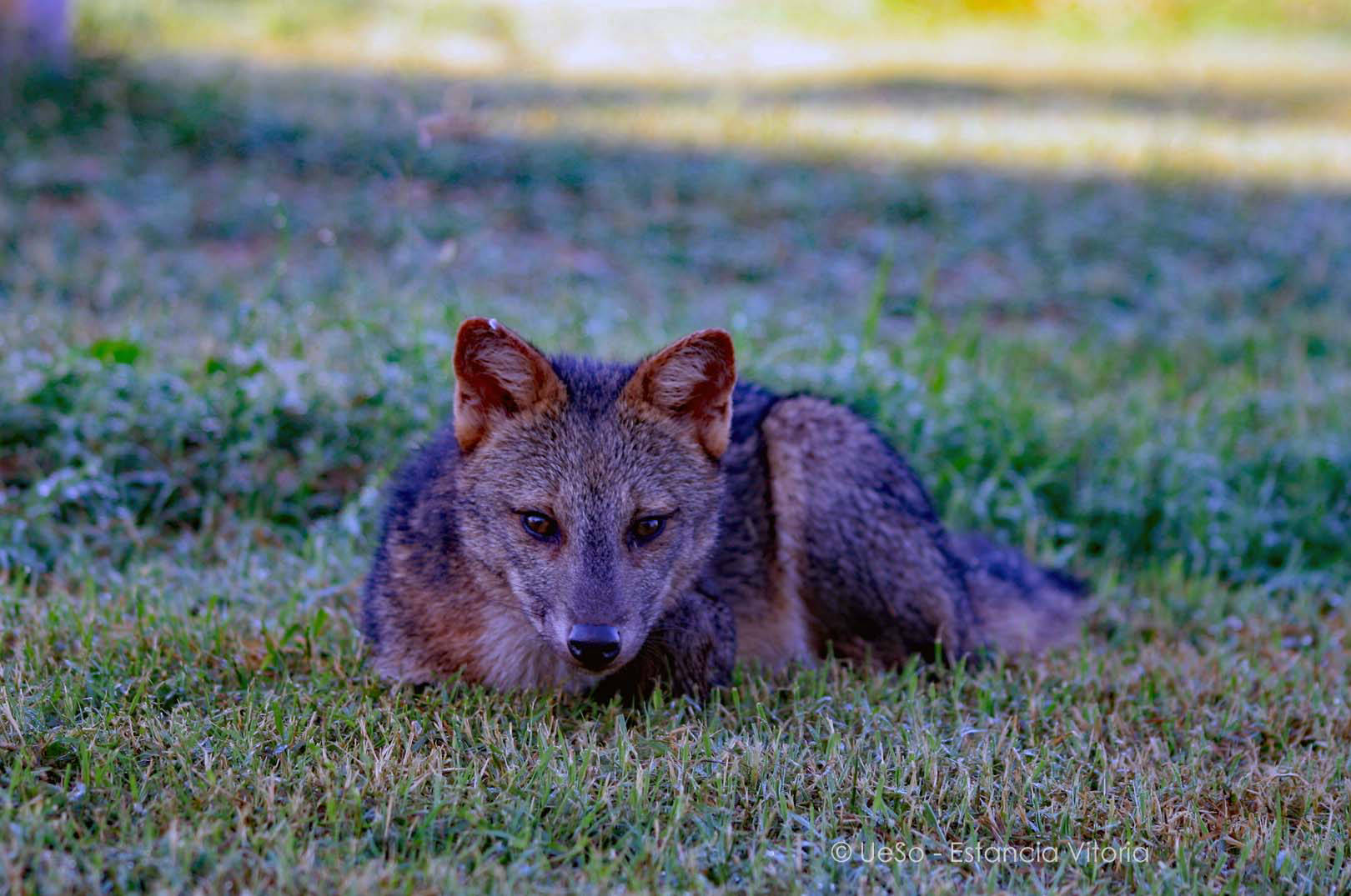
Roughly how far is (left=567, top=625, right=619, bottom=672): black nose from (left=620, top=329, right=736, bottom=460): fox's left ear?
2.61ft

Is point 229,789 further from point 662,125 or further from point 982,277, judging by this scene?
point 662,125

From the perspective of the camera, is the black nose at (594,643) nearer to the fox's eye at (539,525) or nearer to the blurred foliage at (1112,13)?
the fox's eye at (539,525)

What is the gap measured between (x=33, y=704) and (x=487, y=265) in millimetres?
5244

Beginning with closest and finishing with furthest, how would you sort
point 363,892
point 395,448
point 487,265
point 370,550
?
point 363,892 < point 370,550 < point 395,448 < point 487,265

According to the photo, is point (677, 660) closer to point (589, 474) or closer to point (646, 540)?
point (646, 540)

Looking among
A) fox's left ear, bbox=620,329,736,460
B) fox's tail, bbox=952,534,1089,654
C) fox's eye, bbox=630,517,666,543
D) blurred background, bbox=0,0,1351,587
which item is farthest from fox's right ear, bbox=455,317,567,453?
fox's tail, bbox=952,534,1089,654

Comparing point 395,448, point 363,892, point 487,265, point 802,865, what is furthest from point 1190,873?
point 487,265

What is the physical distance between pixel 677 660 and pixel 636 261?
5107mm

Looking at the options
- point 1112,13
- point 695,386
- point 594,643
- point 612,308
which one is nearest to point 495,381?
point 695,386

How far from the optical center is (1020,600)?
5328 millimetres

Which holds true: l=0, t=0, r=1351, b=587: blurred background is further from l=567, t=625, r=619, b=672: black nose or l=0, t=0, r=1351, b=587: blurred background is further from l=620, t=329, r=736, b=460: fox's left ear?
l=567, t=625, r=619, b=672: black nose

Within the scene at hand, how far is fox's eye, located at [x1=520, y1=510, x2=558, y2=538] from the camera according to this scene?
4035mm

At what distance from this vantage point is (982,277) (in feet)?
30.5

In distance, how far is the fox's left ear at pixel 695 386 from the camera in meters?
4.15
